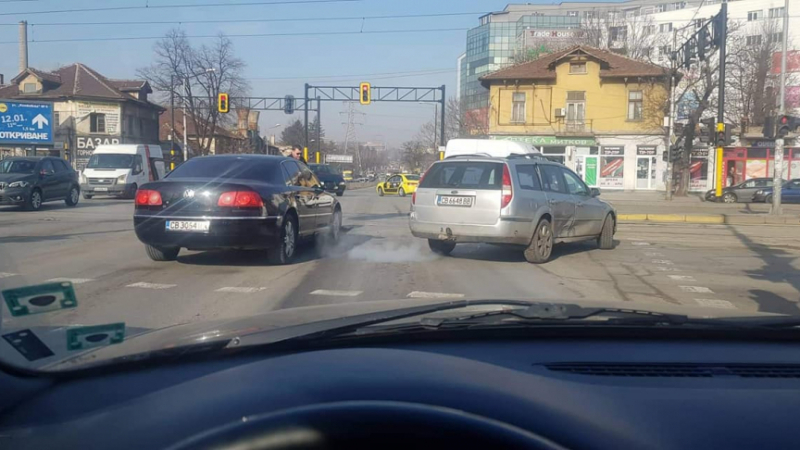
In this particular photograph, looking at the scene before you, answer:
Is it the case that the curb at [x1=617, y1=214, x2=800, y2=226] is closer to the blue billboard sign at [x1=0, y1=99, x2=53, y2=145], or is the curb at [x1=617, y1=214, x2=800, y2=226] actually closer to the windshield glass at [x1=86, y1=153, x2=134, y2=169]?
the windshield glass at [x1=86, y1=153, x2=134, y2=169]

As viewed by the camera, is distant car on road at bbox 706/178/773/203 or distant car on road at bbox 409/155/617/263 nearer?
distant car on road at bbox 409/155/617/263

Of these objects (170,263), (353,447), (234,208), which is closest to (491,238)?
(234,208)

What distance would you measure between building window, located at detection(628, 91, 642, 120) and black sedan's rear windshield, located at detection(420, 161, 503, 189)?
3991cm

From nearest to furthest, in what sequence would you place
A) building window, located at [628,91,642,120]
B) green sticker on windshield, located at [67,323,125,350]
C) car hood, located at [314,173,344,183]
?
green sticker on windshield, located at [67,323,125,350] → car hood, located at [314,173,344,183] → building window, located at [628,91,642,120]

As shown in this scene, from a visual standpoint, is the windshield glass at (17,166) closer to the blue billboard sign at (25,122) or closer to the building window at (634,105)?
the blue billboard sign at (25,122)

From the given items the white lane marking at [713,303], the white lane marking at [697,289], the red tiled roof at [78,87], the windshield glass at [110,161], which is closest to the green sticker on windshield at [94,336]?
the white lane marking at [713,303]

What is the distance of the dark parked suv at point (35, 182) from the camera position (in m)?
19.5

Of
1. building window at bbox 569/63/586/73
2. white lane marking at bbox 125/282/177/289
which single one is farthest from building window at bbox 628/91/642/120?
white lane marking at bbox 125/282/177/289

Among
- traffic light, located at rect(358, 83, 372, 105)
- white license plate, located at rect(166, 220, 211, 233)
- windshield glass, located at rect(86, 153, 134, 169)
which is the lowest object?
white license plate, located at rect(166, 220, 211, 233)

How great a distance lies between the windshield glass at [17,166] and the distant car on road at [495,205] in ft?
48.6

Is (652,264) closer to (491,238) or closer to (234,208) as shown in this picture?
(491,238)

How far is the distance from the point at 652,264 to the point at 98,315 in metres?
8.02

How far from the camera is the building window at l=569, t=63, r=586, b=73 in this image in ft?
156

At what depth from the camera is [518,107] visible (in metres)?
49.2
